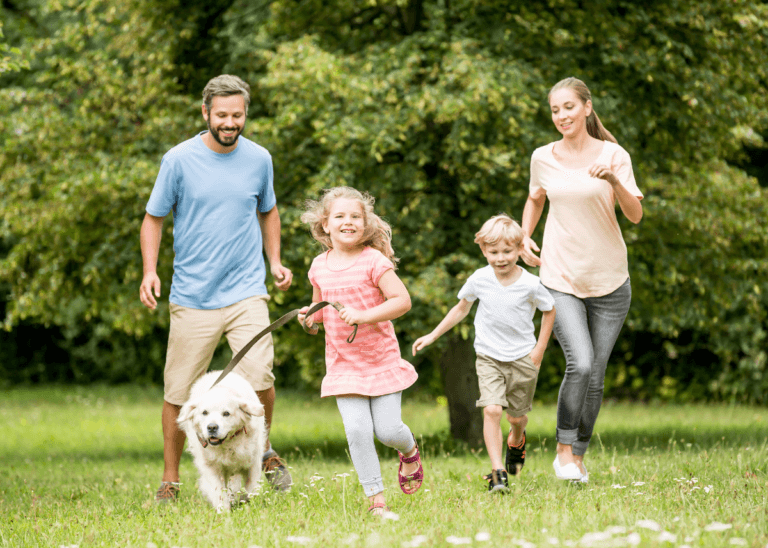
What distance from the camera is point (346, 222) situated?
14.2 feet

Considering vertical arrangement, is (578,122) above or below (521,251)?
above

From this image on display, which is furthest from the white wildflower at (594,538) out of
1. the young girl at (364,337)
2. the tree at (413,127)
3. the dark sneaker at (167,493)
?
the tree at (413,127)

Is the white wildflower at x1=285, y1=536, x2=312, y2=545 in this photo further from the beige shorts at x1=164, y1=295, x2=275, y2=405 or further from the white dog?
the beige shorts at x1=164, y1=295, x2=275, y2=405

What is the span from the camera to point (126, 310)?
8.91 metres

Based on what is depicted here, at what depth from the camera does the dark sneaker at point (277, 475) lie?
491 centimetres

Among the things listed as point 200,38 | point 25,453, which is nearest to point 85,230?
point 200,38

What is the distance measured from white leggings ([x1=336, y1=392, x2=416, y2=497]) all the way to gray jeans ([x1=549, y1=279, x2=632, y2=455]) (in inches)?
45.9

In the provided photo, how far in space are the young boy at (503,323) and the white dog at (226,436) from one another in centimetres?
115

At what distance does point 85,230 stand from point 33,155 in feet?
3.40

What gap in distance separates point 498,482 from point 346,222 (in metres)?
1.62

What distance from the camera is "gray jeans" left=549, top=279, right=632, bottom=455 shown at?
487cm

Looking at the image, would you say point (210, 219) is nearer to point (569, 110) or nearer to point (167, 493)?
point (167, 493)

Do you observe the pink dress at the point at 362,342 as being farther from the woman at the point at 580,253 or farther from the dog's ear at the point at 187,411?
the woman at the point at 580,253

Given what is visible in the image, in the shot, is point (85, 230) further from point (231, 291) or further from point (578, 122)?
point (578, 122)
